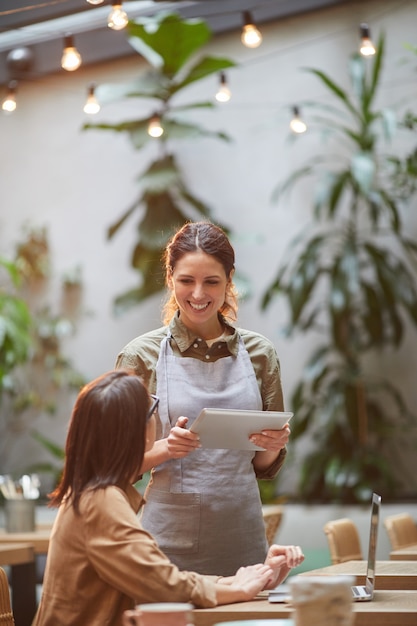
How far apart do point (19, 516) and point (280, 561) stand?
259 centimetres

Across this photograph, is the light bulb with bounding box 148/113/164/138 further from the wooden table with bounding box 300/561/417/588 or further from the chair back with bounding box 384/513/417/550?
the wooden table with bounding box 300/561/417/588

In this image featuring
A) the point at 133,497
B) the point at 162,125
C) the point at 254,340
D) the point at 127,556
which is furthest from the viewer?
the point at 162,125

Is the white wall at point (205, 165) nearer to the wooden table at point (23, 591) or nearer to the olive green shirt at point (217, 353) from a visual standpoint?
the wooden table at point (23, 591)

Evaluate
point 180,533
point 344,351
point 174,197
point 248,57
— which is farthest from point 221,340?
point 248,57

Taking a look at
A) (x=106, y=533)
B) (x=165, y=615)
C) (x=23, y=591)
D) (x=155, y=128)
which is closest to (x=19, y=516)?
(x=23, y=591)

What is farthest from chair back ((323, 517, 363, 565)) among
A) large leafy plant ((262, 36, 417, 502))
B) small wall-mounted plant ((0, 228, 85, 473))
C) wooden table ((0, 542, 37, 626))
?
small wall-mounted plant ((0, 228, 85, 473))

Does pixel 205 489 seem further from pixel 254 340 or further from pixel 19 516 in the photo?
pixel 19 516

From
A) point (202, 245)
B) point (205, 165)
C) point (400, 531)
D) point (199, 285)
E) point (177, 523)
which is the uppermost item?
point (205, 165)

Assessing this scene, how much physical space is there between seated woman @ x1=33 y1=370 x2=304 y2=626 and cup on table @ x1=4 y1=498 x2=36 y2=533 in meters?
2.62

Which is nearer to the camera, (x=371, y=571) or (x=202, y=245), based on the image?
(x=371, y=571)

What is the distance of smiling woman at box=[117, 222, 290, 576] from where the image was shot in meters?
2.43

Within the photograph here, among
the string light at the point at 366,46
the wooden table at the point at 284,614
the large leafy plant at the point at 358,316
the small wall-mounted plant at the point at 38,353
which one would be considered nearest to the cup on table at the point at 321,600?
the wooden table at the point at 284,614

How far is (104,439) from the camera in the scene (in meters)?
1.90

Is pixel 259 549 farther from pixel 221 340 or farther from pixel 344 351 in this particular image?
pixel 344 351
